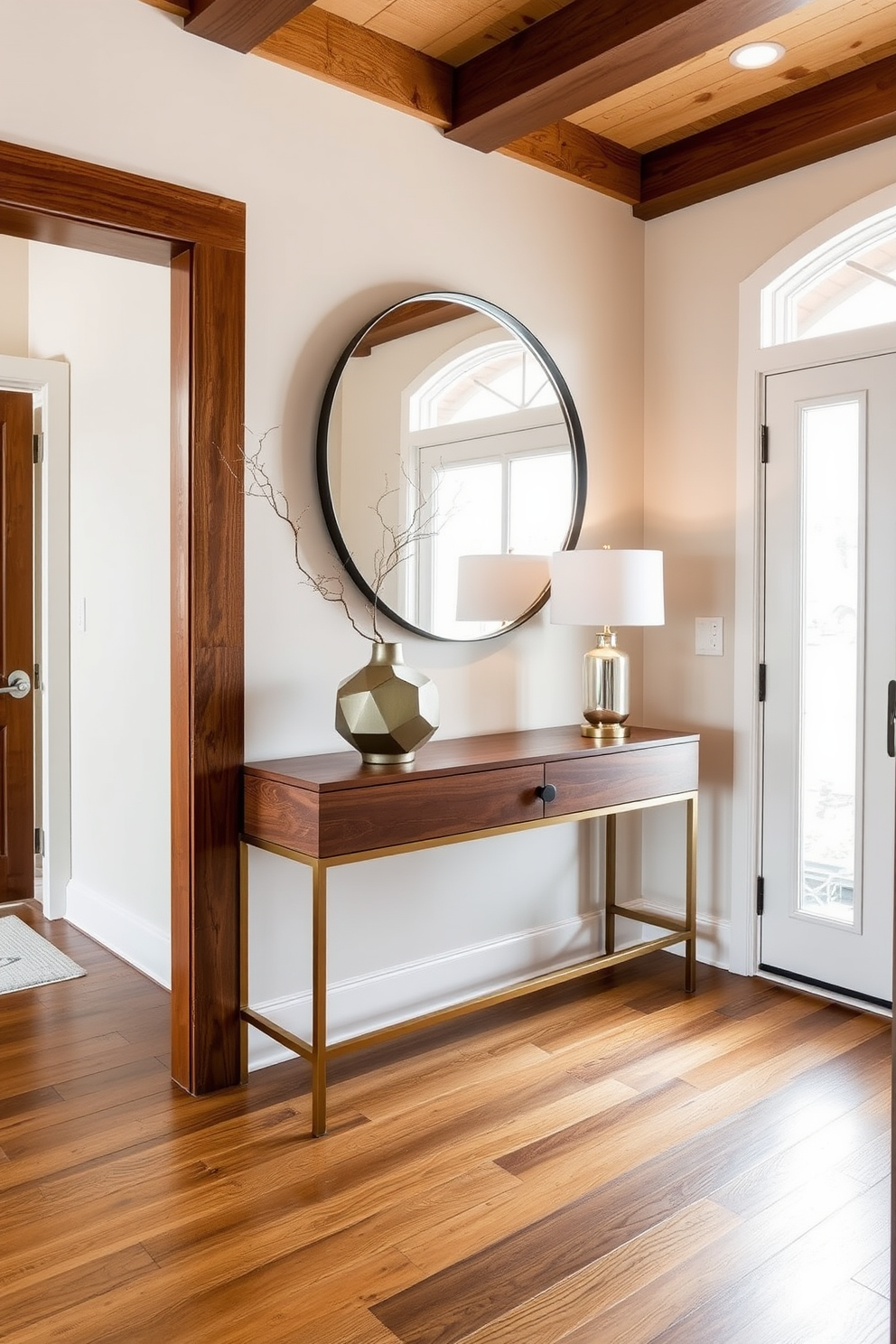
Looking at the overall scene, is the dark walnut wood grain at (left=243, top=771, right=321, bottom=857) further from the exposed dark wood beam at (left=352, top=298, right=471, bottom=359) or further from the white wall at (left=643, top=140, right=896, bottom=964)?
the white wall at (left=643, top=140, right=896, bottom=964)

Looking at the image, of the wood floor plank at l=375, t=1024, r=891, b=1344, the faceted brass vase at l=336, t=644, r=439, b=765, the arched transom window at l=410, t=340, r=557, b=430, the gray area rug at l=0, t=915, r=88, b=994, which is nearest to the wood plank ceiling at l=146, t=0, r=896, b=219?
the arched transom window at l=410, t=340, r=557, b=430

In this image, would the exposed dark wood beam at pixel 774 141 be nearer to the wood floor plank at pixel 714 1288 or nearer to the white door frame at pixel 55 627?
the white door frame at pixel 55 627

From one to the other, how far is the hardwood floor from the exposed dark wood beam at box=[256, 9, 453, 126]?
104 inches

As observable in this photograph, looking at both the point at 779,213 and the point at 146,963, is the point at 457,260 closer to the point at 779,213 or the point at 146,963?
the point at 779,213

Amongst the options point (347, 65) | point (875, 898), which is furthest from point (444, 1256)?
point (347, 65)

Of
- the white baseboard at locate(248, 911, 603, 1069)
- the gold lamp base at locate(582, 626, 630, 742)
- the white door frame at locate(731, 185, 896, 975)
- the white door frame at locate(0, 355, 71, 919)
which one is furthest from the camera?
the white door frame at locate(0, 355, 71, 919)

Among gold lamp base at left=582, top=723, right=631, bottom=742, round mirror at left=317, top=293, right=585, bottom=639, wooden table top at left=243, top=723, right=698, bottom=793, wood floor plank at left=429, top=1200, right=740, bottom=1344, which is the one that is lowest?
wood floor plank at left=429, top=1200, right=740, bottom=1344

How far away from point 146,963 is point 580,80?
295 centimetres

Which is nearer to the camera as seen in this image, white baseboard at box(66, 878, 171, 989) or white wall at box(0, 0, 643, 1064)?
white wall at box(0, 0, 643, 1064)

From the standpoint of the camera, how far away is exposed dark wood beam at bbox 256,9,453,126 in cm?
270

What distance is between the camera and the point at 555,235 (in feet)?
11.2

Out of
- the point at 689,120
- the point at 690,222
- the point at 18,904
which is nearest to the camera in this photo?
the point at 689,120

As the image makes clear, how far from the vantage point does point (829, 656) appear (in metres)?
3.22

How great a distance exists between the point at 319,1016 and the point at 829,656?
1.89m
